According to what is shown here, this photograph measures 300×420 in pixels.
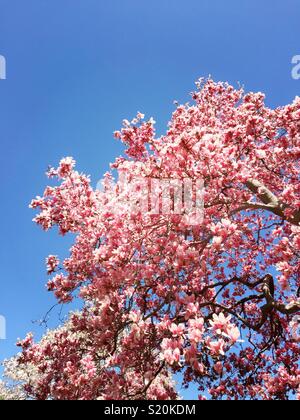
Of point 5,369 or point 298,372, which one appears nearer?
point 298,372

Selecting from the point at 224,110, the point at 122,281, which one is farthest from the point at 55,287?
the point at 224,110

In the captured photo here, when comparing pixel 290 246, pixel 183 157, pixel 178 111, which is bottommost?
pixel 290 246

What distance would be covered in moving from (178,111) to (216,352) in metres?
8.49

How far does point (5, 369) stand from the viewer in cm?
2655

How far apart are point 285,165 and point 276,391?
541 centimetres

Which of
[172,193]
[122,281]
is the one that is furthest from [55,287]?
[172,193]

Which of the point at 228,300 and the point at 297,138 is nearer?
the point at 297,138

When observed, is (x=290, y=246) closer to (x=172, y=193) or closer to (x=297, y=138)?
(x=172, y=193)

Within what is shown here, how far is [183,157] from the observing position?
6270mm

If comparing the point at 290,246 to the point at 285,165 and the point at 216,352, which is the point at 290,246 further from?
the point at 285,165
